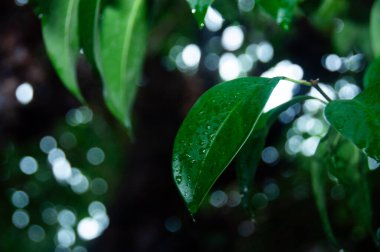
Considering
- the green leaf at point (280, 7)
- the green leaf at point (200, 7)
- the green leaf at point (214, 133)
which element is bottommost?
the green leaf at point (214, 133)

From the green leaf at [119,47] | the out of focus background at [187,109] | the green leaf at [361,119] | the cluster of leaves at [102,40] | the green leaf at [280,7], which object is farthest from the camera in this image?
the out of focus background at [187,109]

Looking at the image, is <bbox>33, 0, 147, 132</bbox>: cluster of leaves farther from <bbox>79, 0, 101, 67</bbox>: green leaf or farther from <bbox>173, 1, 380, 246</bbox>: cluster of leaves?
<bbox>173, 1, 380, 246</bbox>: cluster of leaves

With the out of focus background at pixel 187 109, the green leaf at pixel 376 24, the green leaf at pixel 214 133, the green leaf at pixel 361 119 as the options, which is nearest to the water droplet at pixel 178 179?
the green leaf at pixel 214 133

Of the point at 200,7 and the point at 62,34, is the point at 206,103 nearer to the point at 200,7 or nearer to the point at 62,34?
the point at 200,7

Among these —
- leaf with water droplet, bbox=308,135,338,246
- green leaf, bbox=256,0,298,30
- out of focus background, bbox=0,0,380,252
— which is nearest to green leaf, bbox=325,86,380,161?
green leaf, bbox=256,0,298,30

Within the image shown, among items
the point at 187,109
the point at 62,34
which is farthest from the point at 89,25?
the point at 187,109

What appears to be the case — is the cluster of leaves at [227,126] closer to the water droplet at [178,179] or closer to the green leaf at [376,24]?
the water droplet at [178,179]

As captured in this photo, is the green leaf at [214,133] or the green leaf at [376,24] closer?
the green leaf at [214,133]

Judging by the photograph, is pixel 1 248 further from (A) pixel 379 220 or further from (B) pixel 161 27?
(A) pixel 379 220

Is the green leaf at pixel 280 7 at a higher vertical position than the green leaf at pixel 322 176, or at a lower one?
higher
